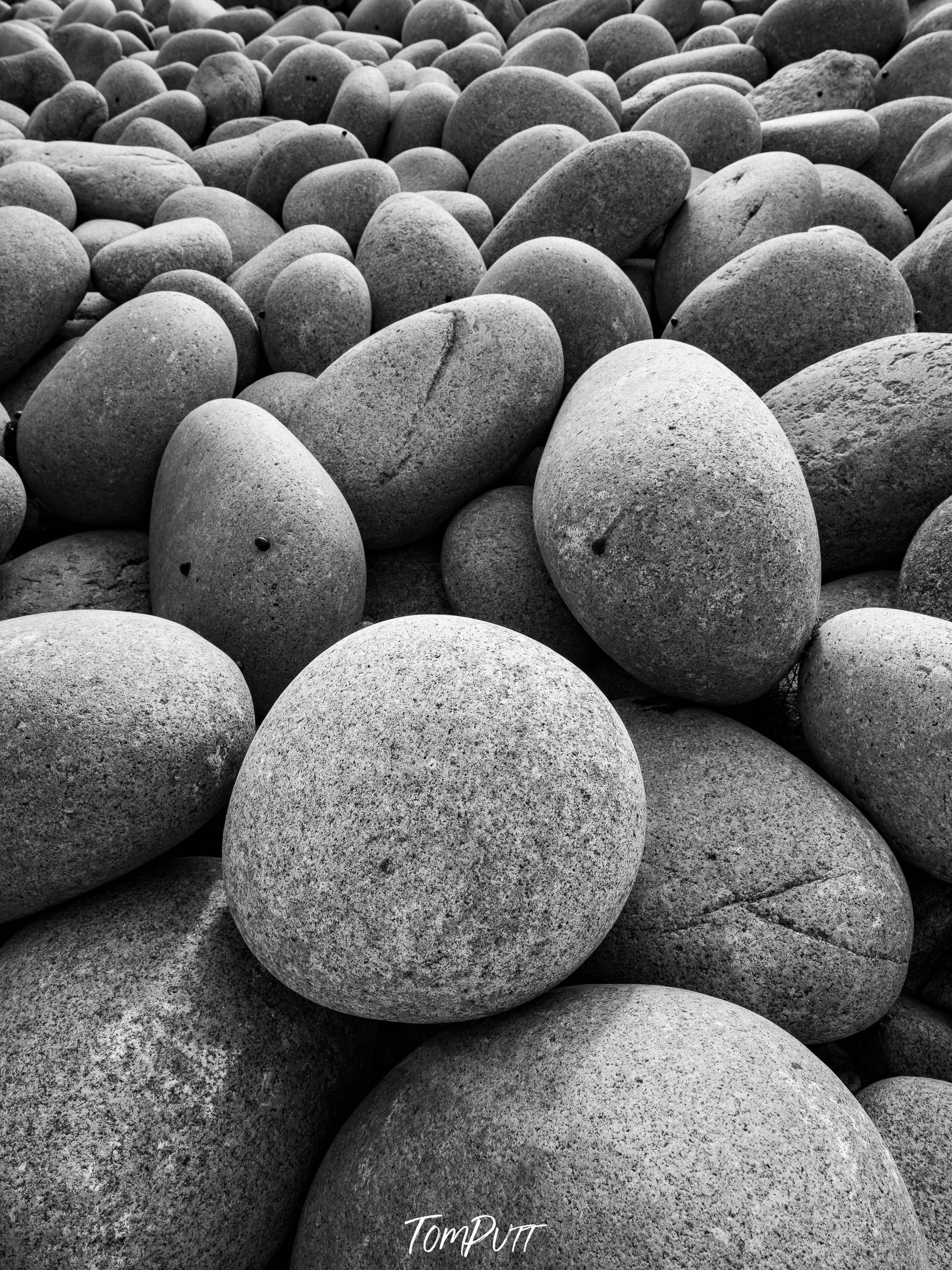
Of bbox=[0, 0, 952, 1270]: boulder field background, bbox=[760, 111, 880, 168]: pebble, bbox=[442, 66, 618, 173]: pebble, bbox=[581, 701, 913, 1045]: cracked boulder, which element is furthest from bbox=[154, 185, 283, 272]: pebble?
bbox=[581, 701, 913, 1045]: cracked boulder

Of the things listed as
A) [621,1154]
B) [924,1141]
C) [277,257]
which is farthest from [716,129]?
[621,1154]

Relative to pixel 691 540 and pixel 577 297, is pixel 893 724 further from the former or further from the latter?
pixel 577 297

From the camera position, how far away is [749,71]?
5293 millimetres

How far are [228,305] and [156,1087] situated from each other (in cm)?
239

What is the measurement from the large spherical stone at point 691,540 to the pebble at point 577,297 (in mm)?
786

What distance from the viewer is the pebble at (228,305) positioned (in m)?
2.90

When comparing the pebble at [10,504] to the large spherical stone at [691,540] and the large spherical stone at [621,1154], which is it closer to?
the large spherical stone at [691,540]

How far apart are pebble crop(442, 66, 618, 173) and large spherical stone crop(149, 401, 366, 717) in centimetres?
304

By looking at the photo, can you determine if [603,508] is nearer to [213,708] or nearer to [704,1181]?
[213,708]

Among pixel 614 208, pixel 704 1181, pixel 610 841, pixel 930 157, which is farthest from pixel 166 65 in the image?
pixel 704 1181

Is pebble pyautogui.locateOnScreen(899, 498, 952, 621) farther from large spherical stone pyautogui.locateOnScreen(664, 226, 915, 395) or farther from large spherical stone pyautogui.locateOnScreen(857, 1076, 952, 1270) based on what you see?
large spherical stone pyautogui.locateOnScreen(857, 1076, 952, 1270)

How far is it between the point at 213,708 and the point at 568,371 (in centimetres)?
163

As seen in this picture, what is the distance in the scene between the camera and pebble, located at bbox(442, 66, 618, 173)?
4.37 meters

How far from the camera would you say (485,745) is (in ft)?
4.34
